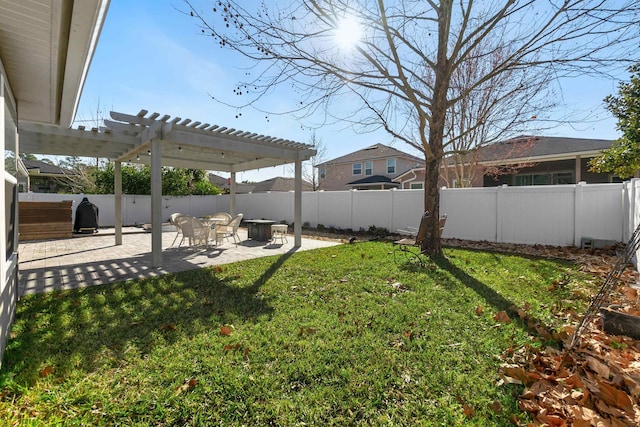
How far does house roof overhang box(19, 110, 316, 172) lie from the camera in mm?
6409

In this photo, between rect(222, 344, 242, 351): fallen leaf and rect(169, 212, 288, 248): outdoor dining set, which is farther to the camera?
rect(169, 212, 288, 248): outdoor dining set

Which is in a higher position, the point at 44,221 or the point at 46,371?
the point at 44,221

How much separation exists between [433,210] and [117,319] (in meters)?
6.62

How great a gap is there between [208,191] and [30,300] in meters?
16.2

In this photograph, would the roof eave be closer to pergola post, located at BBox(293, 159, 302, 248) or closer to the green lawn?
the green lawn

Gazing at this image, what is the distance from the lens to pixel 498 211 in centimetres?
927

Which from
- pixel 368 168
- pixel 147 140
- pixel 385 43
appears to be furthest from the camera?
pixel 368 168

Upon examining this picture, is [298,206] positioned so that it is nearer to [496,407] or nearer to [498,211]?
[498,211]

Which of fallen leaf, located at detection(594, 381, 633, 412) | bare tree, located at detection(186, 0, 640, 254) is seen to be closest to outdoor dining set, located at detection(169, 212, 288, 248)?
bare tree, located at detection(186, 0, 640, 254)

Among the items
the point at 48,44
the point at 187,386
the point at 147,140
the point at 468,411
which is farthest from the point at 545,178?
the point at 48,44

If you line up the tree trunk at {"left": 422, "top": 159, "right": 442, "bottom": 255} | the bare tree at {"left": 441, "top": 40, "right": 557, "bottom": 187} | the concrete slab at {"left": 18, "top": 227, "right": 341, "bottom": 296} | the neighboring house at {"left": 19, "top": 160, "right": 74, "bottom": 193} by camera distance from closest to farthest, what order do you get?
1. the concrete slab at {"left": 18, "top": 227, "right": 341, "bottom": 296}
2. the tree trunk at {"left": 422, "top": 159, "right": 442, "bottom": 255}
3. the bare tree at {"left": 441, "top": 40, "right": 557, "bottom": 187}
4. the neighboring house at {"left": 19, "top": 160, "right": 74, "bottom": 193}

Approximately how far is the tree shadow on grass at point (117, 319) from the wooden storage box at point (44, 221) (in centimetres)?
793

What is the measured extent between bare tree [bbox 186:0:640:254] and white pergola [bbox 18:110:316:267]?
1822 millimetres

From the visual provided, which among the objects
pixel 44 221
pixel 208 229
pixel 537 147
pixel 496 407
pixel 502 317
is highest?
pixel 537 147
